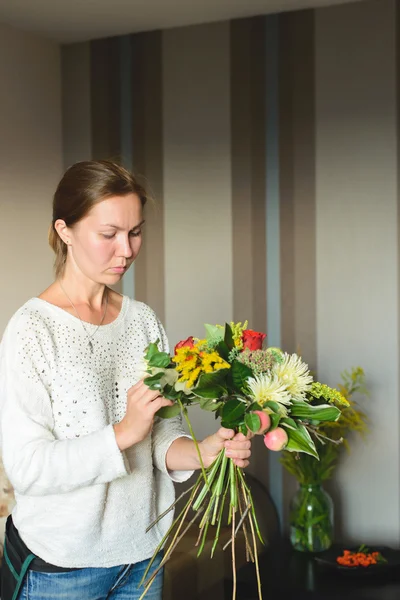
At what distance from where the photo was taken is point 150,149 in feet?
12.6

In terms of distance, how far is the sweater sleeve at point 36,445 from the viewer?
4.96 ft

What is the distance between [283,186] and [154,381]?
219cm

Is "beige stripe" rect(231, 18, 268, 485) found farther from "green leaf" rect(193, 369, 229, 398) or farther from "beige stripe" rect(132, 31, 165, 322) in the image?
"green leaf" rect(193, 369, 229, 398)

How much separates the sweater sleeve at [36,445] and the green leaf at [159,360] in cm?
17

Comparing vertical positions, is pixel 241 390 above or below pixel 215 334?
below


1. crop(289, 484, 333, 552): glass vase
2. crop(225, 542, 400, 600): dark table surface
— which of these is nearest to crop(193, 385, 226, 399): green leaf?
crop(225, 542, 400, 600): dark table surface

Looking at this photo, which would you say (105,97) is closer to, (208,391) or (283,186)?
(283,186)

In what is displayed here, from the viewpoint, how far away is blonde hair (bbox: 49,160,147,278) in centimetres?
169

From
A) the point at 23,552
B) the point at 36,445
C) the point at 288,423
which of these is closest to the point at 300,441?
the point at 288,423

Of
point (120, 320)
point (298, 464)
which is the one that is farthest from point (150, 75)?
point (120, 320)

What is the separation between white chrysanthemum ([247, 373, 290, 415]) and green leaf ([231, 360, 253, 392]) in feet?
0.04

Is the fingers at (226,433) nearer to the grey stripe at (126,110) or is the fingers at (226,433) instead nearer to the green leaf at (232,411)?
the green leaf at (232,411)

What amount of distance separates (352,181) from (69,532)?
7.36ft

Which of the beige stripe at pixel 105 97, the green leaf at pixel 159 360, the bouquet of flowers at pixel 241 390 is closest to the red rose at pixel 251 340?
the bouquet of flowers at pixel 241 390
